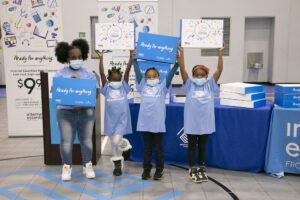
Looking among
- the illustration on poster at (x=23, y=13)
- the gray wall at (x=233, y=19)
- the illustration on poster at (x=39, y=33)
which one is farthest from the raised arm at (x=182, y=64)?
the gray wall at (x=233, y=19)

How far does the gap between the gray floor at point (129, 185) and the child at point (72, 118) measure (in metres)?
0.21

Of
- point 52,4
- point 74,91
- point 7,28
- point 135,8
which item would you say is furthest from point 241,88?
point 7,28

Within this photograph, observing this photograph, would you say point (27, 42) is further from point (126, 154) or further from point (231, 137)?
point (231, 137)

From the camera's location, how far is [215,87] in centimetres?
342

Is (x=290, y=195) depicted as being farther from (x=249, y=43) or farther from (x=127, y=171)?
(x=249, y=43)

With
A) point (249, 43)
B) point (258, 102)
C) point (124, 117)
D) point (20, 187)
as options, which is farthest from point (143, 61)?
point (249, 43)

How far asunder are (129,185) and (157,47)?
1.48 metres

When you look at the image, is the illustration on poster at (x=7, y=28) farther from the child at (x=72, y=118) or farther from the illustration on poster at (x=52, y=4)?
the child at (x=72, y=118)

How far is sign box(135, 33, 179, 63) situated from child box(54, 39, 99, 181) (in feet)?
2.01

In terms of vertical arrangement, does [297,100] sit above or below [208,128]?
above

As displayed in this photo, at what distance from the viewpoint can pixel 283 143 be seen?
11.4ft

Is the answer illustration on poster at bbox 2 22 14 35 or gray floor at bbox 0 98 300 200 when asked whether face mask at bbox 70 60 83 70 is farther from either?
illustration on poster at bbox 2 22 14 35

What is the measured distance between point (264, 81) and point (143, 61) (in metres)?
7.95

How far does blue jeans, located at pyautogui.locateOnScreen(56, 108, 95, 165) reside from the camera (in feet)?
10.8
